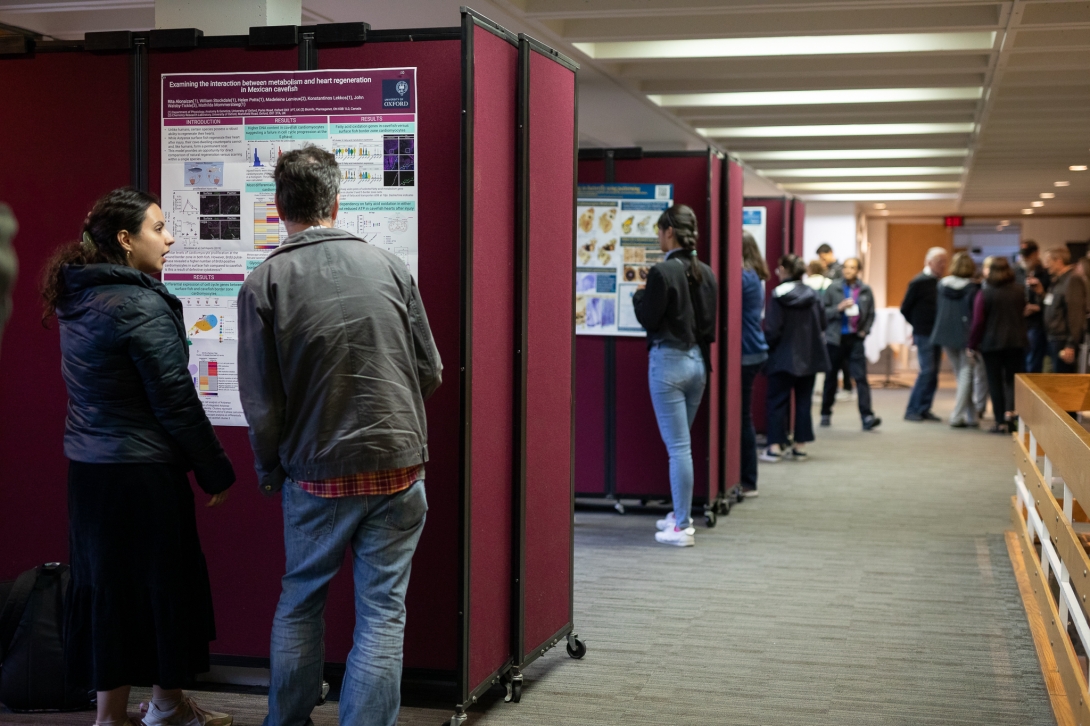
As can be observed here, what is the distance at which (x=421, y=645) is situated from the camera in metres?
3.50

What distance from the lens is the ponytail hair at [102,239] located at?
299 centimetres

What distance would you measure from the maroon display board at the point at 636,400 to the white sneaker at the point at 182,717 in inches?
144

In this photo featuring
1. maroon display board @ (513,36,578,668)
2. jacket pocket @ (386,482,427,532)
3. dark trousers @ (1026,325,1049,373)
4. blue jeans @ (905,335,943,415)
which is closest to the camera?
jacket pocket @ (386,482,427,532)

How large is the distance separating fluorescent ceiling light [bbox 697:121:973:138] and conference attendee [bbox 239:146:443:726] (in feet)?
26.3

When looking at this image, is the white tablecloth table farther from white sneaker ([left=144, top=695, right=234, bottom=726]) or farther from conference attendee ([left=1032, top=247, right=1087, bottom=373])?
white sneaker ([left=144, top=695, right=234, bottom=726])

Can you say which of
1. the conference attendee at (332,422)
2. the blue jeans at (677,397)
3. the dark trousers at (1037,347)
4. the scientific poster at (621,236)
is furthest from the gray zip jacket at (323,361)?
the dark trousers at (1037,347)

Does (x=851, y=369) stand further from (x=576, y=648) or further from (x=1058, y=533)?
(x=576, y=648)

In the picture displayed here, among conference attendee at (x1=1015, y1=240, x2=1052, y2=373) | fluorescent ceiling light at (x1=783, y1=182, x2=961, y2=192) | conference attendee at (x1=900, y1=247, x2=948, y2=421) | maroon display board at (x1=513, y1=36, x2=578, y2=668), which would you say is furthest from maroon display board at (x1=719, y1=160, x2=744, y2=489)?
fluorescent ceiling light at (x1=783, y1=182, x2=961, y2=192)

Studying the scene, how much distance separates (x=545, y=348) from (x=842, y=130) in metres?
7.75

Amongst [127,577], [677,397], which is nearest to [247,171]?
[127,577]

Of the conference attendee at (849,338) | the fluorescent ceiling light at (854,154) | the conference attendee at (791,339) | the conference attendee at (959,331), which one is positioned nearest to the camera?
the conference attendee at (791,339)

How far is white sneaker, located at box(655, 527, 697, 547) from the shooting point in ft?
19.3

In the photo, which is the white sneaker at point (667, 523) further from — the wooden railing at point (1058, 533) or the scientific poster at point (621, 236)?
the wooden railing at point (1058, 533)

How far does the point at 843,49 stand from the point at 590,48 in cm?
167
